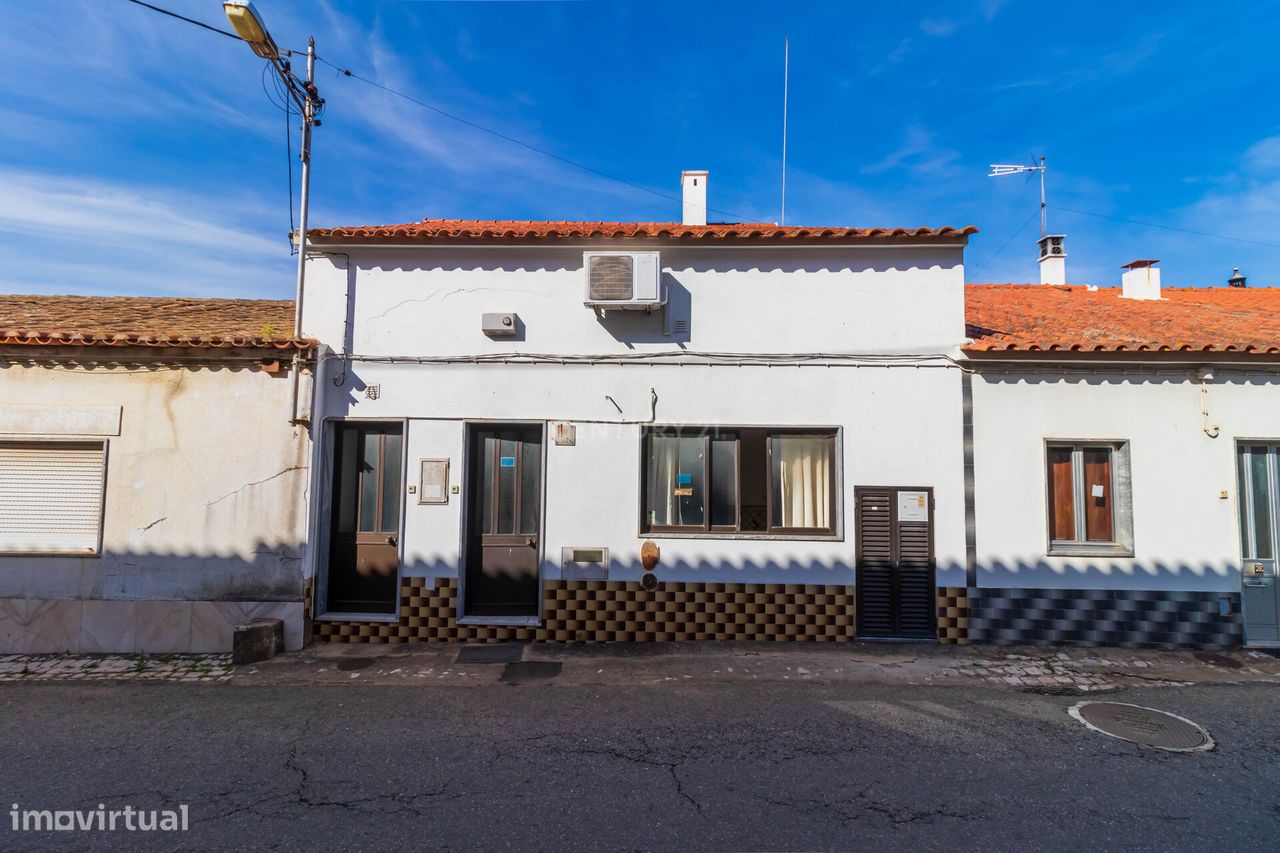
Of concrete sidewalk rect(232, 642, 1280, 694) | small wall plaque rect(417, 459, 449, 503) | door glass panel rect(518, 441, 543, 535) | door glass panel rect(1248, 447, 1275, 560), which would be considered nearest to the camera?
concrete sidewalk rect(232, 642, 1280, 694)

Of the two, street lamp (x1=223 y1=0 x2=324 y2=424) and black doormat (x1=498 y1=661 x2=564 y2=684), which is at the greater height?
street lamp (x1=223 y1=0 x2=324 y2=424)

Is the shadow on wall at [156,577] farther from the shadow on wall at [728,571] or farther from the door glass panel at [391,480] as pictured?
the shadow on wall at [728,571]

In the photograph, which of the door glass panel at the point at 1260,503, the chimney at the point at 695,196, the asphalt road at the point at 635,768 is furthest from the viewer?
the chimney at the point at 695,196

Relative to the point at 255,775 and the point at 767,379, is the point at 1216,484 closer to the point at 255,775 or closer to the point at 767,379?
the point at 767,379

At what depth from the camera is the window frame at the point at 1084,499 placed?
→ 653cm

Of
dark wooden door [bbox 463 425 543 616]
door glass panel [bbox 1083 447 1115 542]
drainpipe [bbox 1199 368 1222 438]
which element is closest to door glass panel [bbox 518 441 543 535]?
dark wooden door [bbox 463 425 543 616]

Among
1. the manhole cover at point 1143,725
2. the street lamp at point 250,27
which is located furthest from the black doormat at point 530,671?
the street lamp at point 250,27

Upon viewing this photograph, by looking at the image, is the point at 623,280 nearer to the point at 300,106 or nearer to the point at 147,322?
the point at 300,106

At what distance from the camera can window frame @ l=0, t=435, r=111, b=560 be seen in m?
6.28

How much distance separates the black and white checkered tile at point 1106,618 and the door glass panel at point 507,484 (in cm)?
504

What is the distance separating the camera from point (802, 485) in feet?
22.2

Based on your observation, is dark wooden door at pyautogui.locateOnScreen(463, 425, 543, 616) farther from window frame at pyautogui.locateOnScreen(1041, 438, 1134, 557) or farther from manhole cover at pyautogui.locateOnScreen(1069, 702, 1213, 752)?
window frame at pyautogui.locateOnScreen(1041, 438, 1134, 557)

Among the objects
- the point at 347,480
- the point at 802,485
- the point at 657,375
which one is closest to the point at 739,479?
the point at 802,485

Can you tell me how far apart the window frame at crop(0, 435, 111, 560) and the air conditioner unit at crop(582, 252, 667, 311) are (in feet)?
17.4
